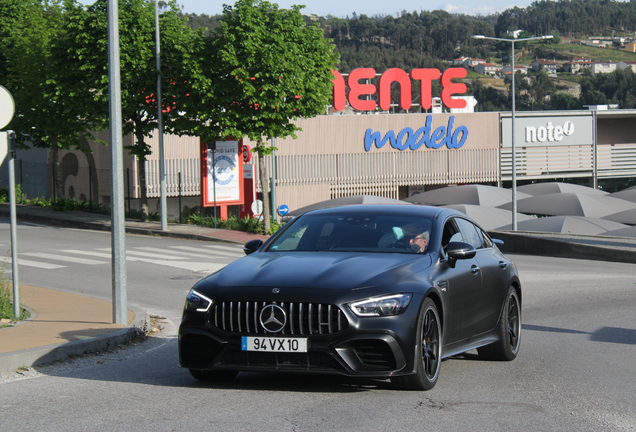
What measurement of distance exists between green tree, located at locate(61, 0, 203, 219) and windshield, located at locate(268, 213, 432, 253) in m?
18.7

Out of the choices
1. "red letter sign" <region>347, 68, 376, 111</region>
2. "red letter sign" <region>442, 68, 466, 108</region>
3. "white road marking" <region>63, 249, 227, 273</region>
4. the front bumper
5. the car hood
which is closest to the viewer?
the front bumper

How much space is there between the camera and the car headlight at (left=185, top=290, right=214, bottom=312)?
5980mm

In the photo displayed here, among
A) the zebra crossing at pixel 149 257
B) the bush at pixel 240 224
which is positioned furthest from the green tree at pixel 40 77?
the zebra crossing at pixel 149 257

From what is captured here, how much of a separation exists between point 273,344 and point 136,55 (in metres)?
21.6

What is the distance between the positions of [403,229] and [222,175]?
821 inches

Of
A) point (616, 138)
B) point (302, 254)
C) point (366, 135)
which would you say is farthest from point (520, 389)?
point (616, 138)

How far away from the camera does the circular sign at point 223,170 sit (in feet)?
89.1

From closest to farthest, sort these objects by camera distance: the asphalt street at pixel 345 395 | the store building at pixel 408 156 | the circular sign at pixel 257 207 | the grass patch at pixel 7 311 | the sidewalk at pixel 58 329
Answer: the asphalt street at pixel 345 395
the sidewalk at pixel 58 329
the grass patch at pixel 7 311
the circular sign at pixel 257 207
the store building at pixel 408 156

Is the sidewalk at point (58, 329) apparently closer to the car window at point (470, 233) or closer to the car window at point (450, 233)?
the car window at point (450, 233)

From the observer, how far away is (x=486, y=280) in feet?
24.2

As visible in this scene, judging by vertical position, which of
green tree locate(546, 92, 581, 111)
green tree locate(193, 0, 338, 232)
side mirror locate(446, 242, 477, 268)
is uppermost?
green tree locate(546, 92, 581, 111)

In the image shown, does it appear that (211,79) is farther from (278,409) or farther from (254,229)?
(278,409)

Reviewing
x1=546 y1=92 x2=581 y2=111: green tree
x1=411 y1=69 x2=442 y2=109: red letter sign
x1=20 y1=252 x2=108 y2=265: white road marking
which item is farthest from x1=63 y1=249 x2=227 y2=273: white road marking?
x1=546 y1=92 x2=581 y2=111: green tree

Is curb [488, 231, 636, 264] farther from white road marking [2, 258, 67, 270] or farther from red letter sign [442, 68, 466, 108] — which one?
red letter sign [442, 68, 466, 108]
